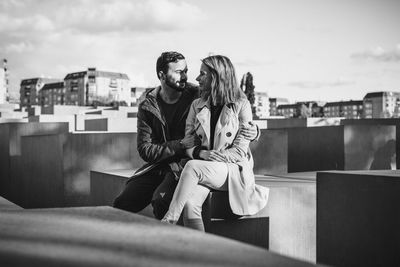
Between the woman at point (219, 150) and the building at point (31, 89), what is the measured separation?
131 m

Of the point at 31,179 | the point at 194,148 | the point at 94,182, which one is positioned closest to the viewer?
the point at 194,148

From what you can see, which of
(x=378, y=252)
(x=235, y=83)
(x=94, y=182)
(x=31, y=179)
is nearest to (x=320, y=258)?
(x=378, y=252)

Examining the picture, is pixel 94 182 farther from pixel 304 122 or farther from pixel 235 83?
pixel 304 122

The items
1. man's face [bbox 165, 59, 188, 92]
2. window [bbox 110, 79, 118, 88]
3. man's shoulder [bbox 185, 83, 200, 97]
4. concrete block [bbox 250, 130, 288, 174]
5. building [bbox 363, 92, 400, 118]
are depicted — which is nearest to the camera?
man's face [bbox 165, 59, 188, 92]

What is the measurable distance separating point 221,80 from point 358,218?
1.32m

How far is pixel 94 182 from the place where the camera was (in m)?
5.76

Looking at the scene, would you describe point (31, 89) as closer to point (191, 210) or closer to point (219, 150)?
point (219, 150)

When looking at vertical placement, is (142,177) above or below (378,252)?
above

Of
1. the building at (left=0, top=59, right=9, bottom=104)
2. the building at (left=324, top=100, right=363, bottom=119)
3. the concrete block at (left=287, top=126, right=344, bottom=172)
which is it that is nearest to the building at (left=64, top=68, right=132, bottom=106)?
the building at (left=0, top=59, right=9, bottom=104)

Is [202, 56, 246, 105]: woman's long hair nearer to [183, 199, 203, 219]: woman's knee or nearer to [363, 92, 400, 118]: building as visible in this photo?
[183, 199, 203, 219]: woman's knee

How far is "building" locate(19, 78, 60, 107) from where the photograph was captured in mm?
128375

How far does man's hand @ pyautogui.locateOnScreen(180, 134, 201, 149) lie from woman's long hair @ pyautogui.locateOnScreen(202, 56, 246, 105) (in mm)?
281

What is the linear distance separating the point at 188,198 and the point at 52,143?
4225 mm

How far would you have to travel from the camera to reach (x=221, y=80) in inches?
140
